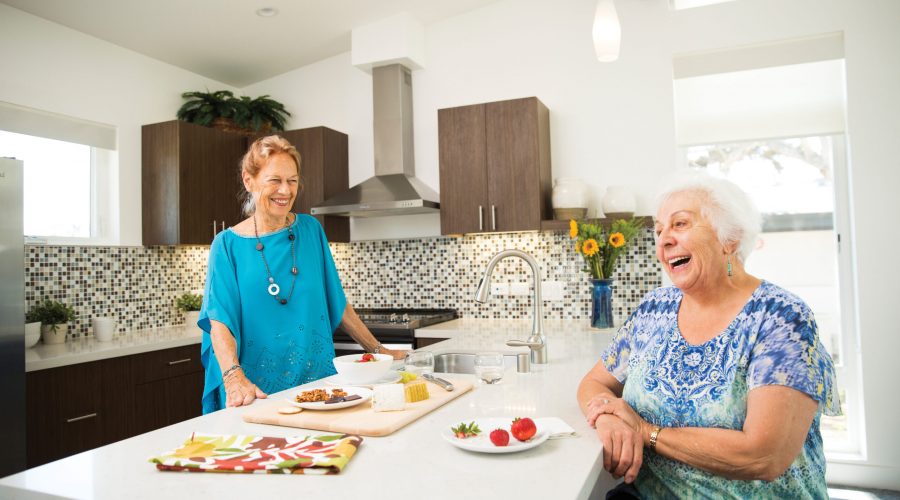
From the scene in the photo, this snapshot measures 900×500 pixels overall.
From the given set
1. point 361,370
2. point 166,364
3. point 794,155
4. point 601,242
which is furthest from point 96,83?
point 794,155

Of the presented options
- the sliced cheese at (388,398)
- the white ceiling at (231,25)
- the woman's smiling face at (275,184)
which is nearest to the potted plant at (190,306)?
the white ceiling at (231,25)

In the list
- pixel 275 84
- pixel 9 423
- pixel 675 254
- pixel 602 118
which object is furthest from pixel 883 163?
→ pixel 9 423

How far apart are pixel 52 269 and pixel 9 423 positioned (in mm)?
1163

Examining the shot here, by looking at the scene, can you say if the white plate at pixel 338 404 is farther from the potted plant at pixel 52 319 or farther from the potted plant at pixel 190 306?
the potted plant at pixel 190 306

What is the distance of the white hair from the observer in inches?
57.9

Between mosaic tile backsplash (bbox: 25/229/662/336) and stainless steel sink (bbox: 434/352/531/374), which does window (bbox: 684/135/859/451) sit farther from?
stainless steel sink (bbox: 434/352/531/374)

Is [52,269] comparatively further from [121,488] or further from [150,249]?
[121,488]

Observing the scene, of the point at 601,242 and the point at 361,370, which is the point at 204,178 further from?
the point at 361,370

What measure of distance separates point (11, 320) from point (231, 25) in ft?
7.04

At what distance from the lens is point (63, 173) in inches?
144

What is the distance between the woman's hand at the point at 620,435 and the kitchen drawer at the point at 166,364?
2.75 meters

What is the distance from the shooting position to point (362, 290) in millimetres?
4523

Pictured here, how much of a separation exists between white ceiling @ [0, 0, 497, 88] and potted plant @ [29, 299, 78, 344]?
1617 mm

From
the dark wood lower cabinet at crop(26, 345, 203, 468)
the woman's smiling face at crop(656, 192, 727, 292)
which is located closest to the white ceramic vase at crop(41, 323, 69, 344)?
the dark wood lower cabinet at crop(26, 345, 203, 468)
